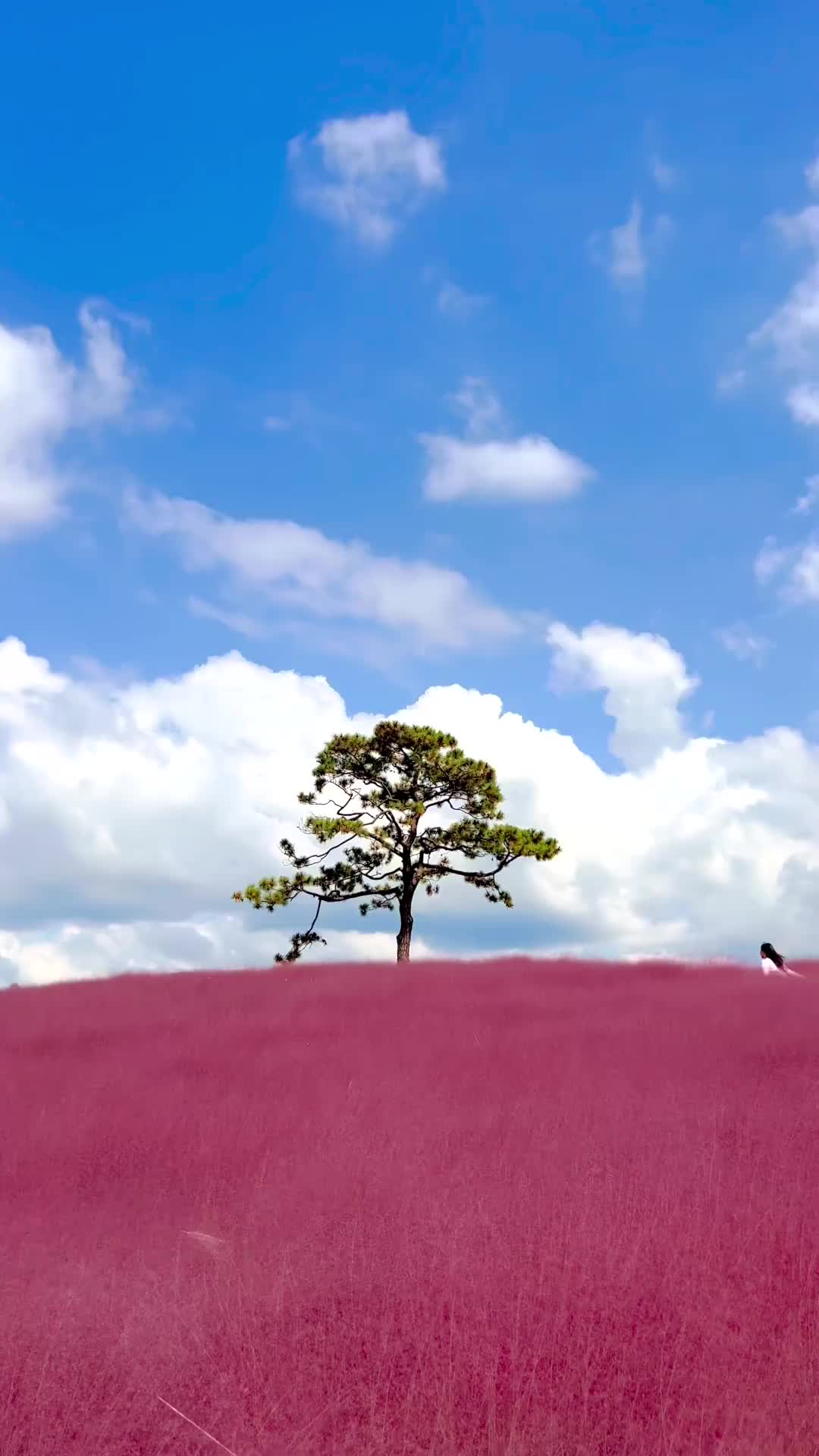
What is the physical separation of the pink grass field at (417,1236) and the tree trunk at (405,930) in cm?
1310

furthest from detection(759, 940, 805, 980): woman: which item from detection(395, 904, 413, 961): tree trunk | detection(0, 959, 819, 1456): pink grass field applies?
detection(395, 904, 413, 961): tree trunk

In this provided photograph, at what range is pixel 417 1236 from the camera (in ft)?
29.8

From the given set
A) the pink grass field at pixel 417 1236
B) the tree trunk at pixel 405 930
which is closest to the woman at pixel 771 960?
the pink grass field at pixel 417 1236

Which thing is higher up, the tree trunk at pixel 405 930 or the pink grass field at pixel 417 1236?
the tree trunk at pixel 405 930

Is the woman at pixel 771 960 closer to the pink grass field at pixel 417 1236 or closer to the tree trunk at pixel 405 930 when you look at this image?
the pink grass field at pixel 417 1236

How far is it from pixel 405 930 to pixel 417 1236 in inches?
874

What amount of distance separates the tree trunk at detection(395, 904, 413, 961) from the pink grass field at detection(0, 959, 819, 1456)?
43.0ft

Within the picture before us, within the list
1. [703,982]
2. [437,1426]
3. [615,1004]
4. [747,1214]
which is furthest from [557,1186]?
[703,982]

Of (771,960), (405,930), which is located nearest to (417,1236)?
(771,960)

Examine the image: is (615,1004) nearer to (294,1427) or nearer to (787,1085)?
(787,1085)

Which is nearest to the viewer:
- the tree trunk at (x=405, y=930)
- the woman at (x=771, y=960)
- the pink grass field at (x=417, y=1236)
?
the pink grass field at (x=417, y=1236)

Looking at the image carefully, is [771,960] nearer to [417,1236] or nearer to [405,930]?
[405,930]

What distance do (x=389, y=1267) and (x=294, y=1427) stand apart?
5.99ft

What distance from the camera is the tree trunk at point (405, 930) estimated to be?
30.9 metres
